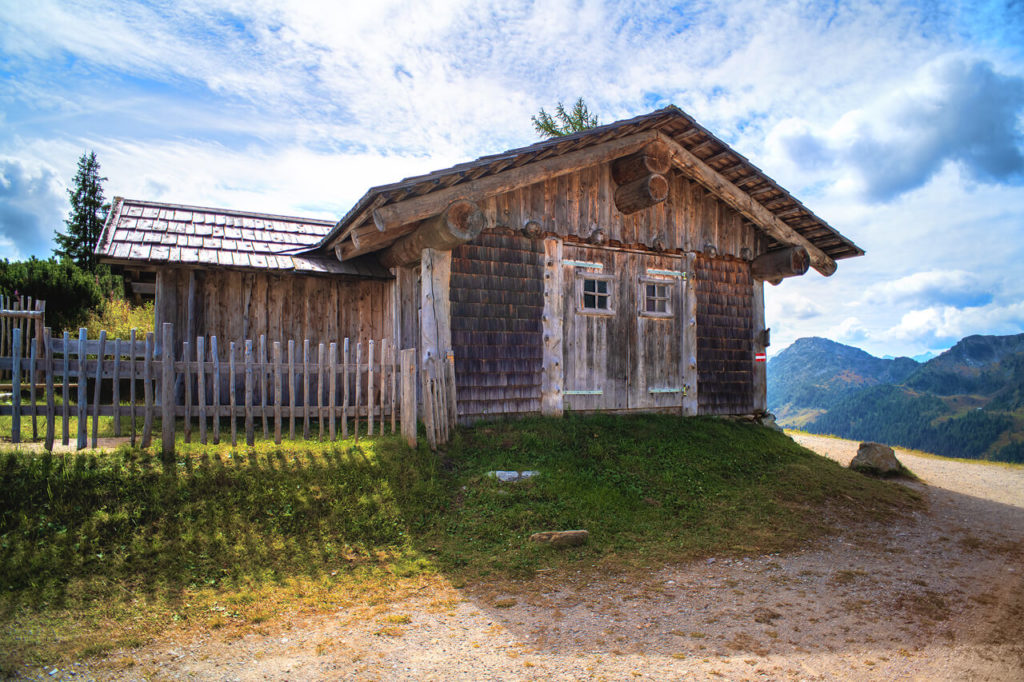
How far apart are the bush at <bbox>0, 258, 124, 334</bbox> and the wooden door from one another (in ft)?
53.2

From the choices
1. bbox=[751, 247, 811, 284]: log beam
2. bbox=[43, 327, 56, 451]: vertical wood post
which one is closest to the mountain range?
bbox=[751, 247, 811, 284]: log beam

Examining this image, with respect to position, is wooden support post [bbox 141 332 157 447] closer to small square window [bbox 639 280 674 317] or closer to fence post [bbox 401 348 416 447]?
fence post [bbox 401 348 416 447]

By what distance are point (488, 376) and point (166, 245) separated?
6.14 m

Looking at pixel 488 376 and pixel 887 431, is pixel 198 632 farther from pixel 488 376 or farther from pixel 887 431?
pixel 887 431

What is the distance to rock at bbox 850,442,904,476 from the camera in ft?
37.3

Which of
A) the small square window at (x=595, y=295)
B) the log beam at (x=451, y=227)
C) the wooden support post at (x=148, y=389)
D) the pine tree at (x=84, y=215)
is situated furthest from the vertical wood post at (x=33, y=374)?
the pine tree at (x=84, y=215)

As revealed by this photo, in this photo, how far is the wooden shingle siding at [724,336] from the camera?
1246 cm

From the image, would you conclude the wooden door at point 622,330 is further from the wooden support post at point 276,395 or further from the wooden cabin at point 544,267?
the wooden support post at point 276,395

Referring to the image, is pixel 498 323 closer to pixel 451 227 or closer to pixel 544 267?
pixel 544 267

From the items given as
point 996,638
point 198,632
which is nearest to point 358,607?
point 198,632

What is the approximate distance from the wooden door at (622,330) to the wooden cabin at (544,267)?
3 centimetres

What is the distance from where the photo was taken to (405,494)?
22.8 ft

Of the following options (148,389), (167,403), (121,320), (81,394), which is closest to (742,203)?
(167,403)

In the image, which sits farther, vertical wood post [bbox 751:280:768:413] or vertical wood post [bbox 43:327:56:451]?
vertical wood post [bbox 751:280:768:413]
